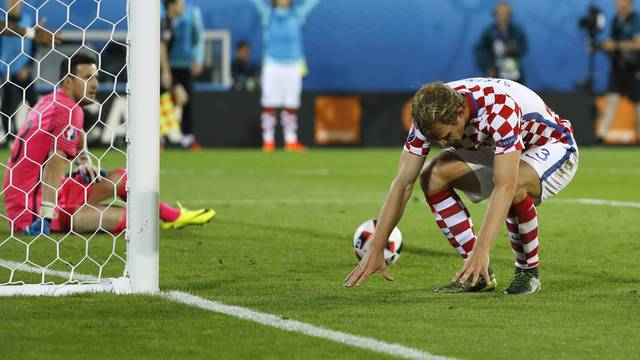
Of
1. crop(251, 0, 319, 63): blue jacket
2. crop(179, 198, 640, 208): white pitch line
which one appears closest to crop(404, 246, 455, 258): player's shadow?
crop(179, 198, 640, 208): white pitch line

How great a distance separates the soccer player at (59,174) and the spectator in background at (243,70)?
13.7m

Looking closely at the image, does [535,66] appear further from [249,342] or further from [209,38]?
[249,342]

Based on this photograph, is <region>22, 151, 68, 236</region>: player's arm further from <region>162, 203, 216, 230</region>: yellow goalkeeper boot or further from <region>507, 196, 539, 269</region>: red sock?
<region>507, 196, 539, 269</region>: red sock

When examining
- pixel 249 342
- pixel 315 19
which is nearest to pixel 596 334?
pixel 249 342

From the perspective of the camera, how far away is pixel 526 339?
4.26 m

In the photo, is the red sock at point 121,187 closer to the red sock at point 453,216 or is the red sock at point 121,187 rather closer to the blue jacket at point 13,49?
the red sock at point 453,216

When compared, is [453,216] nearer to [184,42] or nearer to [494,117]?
[494,117]

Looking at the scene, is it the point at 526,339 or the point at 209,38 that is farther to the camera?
the point at 209,38

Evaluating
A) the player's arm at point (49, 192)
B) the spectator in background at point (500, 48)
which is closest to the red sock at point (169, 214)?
the player's arm at point (49, 192)

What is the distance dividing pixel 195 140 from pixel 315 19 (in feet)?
11.9

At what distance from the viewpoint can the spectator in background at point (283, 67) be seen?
61.4ft

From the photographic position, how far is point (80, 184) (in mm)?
7691

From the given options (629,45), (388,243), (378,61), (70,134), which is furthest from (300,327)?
(378,61)

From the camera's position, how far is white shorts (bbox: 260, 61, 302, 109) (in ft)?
61.4
